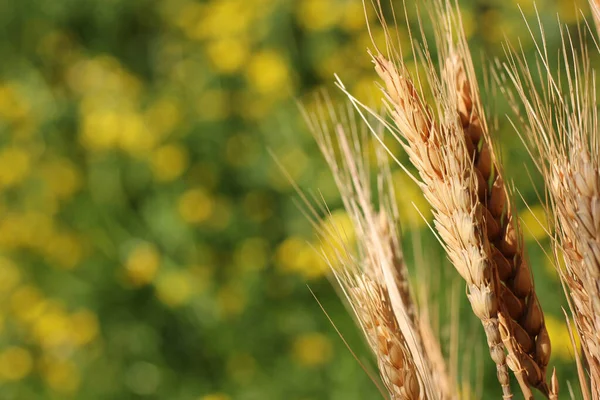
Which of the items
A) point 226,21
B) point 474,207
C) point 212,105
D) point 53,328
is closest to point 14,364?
point 53,328

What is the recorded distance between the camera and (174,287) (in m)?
2.19

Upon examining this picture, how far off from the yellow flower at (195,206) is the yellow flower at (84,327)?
41cm

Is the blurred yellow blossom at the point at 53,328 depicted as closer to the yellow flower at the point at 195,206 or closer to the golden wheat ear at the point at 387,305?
the yellow flower at the point at 195,206

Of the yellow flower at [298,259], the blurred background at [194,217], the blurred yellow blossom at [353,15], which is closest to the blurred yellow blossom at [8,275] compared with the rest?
the blurred background at [194,217]

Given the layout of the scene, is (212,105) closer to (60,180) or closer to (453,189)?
(60,180)

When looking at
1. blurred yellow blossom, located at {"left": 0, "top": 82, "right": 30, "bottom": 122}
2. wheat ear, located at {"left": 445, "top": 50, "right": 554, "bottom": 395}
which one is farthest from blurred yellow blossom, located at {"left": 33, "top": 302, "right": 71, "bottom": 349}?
wheat ear, located at {"left": 445, "top": 50, "right": 554, "bottom": 395}

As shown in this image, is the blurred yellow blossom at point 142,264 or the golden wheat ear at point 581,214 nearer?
the golden wheat ear at point 581,214

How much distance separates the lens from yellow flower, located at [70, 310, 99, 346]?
220 cm

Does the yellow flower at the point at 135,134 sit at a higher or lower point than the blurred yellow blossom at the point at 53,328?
higher

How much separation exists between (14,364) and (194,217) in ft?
2.29

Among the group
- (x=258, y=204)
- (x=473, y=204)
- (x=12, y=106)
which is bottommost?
(x=258, y=204)

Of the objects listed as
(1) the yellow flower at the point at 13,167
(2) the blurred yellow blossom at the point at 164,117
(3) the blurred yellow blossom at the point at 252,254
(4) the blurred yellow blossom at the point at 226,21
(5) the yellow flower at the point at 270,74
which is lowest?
(3) the blurred yellow blossom at the point at 252,254

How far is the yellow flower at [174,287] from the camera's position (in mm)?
2160

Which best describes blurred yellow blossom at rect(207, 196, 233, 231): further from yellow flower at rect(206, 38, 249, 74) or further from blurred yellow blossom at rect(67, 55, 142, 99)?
blurred yellow blossom at rect(67, 55, 142, 99)
